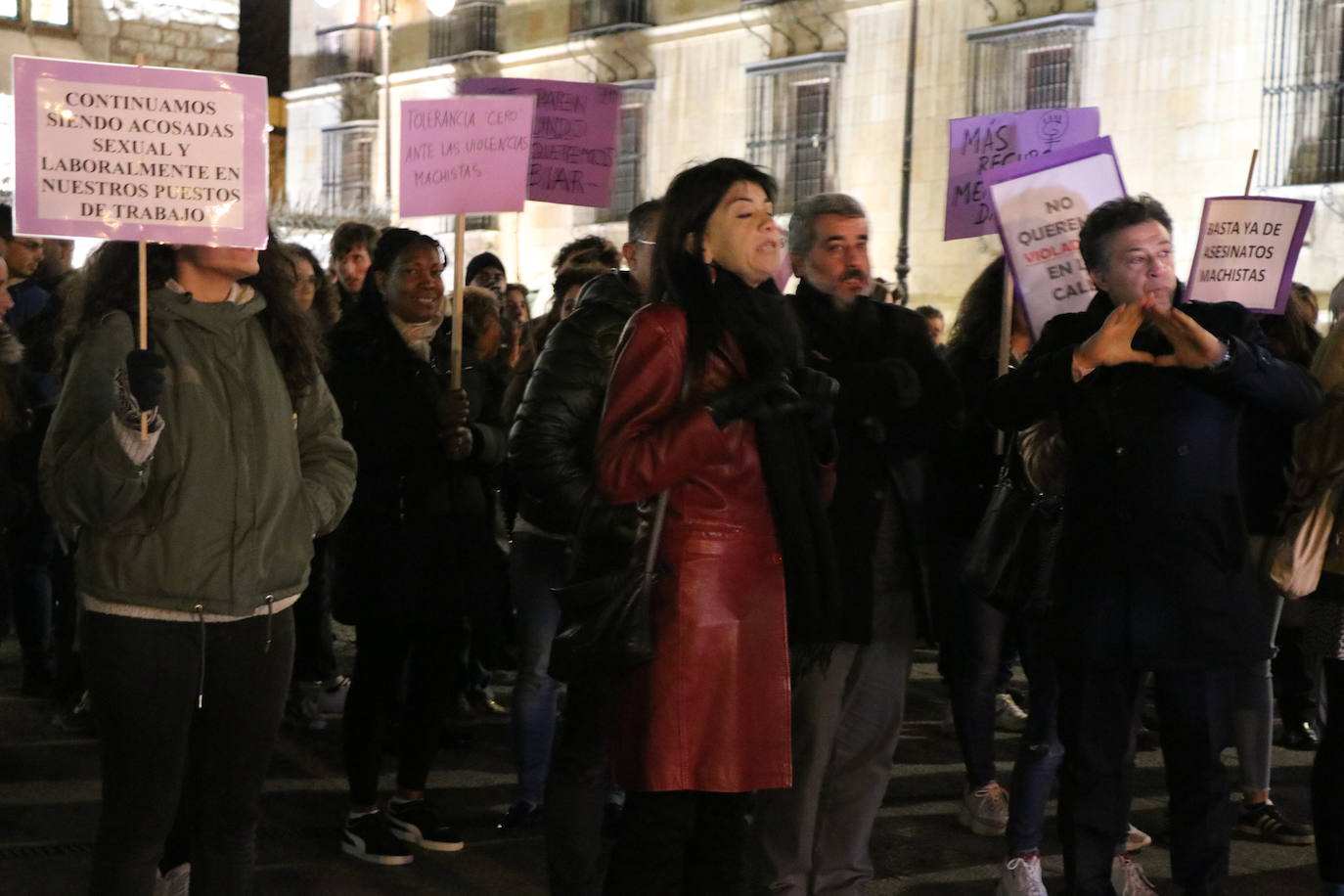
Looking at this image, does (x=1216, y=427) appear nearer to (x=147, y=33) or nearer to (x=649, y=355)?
(x=649, y=355)

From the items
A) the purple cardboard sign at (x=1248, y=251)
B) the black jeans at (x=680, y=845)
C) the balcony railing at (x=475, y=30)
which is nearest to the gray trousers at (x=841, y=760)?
the black jeans at (x=680, y=845)

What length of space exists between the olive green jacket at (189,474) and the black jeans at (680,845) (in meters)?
0.94

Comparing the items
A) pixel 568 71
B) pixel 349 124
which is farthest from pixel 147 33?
pixel 349 124

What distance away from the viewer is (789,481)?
3717mm

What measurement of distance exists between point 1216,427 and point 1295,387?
0.22m

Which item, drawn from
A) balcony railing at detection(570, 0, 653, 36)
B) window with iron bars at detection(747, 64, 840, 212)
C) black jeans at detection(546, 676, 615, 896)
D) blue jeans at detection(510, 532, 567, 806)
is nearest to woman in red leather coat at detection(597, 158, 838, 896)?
black jeans at detection(546, 676, 615, 896)

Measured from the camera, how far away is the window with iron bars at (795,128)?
2378 centimetres

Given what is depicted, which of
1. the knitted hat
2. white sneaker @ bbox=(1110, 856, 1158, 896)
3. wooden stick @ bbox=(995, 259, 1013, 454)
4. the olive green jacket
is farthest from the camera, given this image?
the knitted hat

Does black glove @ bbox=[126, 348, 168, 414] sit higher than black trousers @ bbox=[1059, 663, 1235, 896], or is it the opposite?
black glove @ bbox=[126, 348, 168, 414]

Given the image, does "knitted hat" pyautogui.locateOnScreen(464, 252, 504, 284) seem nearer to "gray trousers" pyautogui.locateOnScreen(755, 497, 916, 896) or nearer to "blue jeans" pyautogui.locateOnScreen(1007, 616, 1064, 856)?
"blue jeans" pyautogui.locateOnScreen(1007, 616, 1064, 856)

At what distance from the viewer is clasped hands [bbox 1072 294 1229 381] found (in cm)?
412

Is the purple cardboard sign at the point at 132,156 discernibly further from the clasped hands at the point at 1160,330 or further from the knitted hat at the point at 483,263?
the knitted hat at the point at 483,263

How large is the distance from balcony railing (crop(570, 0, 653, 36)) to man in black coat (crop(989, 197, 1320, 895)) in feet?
75.5

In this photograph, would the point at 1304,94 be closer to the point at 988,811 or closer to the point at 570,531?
the point at 988,811
